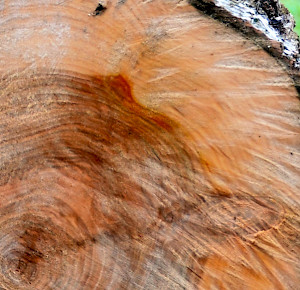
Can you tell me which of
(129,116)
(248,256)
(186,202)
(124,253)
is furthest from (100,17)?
(248,256)

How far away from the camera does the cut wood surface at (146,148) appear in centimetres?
110

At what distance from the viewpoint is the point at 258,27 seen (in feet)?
3.63

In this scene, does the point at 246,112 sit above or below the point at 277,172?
above

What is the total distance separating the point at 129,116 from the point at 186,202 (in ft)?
1.01

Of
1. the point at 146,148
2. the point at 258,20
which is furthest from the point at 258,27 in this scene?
the point at 146,148

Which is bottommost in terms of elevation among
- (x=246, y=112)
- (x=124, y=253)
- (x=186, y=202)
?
(x=124, y=253)

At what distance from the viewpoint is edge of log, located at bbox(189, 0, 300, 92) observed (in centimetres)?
110

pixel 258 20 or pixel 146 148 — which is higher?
pixel 258 20

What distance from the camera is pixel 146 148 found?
114cm

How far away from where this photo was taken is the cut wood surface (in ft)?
3.62

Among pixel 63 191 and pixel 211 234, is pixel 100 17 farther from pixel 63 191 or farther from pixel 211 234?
pixel 211 234

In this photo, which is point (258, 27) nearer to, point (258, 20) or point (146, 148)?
point (258, 20)

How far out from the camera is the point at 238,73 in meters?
1.11

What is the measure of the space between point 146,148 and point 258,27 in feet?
1.58
